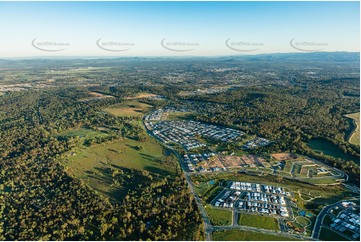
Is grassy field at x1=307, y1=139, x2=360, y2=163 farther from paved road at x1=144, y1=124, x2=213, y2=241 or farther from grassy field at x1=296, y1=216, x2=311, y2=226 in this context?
paved road at x1=144, y1=124, x2=213, y2=241

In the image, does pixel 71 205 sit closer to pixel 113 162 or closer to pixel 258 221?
pixel 113 162

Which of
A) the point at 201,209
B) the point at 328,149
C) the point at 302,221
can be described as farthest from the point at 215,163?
the point at 328,149

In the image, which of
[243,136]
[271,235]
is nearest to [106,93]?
[243,136]

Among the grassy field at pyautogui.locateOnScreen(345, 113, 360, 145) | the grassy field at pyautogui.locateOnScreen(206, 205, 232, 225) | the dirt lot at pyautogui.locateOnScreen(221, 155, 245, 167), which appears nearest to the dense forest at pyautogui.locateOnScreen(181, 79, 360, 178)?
the grassy field at pyautogui.locateOnScreen(345, 113, 360, 145)

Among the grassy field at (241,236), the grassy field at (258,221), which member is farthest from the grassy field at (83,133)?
the grassy field at (241,236)

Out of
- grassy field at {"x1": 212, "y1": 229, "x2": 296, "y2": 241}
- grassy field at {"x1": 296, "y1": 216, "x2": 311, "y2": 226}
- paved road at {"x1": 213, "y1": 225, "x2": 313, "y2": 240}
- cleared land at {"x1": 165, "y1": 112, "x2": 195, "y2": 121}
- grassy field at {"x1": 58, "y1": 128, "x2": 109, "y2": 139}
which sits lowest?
grassy field at {"x1": 212, "y1": 229, "x2": 296, "y2": 241}

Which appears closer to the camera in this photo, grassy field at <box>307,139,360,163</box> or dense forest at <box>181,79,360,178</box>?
grassy field at <box>307,139,360,163</box>
